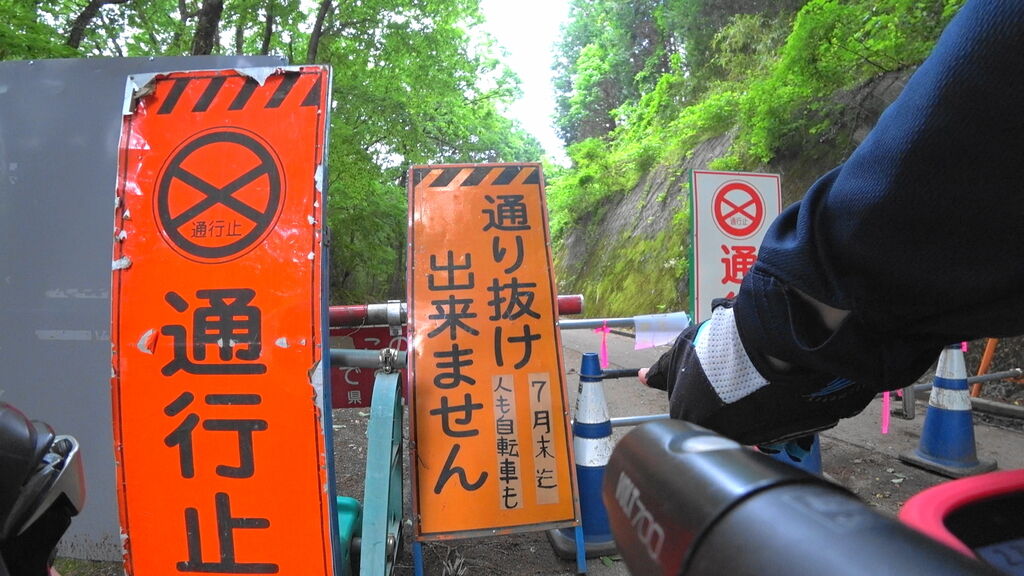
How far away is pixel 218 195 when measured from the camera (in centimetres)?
230

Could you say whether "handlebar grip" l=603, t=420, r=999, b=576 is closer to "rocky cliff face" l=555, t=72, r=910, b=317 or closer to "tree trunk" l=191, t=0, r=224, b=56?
"rocky cliff face" l=555, t=72, r=910, b=317

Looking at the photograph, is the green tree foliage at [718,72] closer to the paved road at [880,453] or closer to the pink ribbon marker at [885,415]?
the pink ribbon marker at [885,415]

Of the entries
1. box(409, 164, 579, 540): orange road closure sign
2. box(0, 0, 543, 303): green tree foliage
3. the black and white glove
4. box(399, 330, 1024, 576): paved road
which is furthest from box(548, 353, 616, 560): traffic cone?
box(0, 0, 543, 303): green tree foliage

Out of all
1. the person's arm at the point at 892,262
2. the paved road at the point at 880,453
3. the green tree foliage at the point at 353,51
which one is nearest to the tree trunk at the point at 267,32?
the green tree foliage at the point at 353,51

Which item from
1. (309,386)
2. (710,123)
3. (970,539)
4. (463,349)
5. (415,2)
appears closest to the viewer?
(970,539)

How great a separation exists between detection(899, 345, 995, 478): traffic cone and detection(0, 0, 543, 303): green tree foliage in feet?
19.7

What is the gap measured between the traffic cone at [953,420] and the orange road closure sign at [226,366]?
13.5 feet

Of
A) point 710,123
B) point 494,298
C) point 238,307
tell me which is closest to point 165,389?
point 238,307

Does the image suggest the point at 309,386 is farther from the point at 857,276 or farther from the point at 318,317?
the point at 857,276

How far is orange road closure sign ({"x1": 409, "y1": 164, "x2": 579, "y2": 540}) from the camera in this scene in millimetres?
2752

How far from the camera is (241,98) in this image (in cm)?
237

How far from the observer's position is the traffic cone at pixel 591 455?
9.87ft

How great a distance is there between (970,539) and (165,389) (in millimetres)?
2421

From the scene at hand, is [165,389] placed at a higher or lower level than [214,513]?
higher
